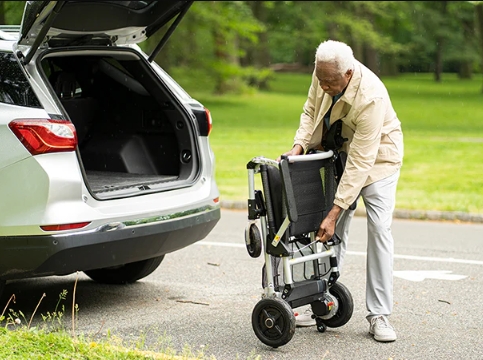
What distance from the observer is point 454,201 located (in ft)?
35.4

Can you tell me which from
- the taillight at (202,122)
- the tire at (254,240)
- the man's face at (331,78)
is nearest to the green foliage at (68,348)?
the tire at (254,240)

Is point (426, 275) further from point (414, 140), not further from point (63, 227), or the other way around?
point (414, 140)

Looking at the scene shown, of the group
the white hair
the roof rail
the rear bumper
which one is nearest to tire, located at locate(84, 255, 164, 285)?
the rear bumper

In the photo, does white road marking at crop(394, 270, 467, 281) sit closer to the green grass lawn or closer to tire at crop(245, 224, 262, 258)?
tire at crop(245, 224, 262, 258)

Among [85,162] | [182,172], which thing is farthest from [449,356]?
[85,162]

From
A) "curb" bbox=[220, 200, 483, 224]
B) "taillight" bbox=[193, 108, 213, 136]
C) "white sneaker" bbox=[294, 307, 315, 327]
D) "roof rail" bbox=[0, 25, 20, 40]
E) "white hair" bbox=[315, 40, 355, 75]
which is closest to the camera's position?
"white hair" bbox=[315, 40, 355, 75]

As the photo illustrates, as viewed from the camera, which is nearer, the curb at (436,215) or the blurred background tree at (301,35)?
the curb at (436,215)

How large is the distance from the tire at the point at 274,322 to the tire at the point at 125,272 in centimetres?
172

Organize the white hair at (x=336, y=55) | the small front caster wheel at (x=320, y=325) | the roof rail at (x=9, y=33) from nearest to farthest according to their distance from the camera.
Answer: the white hair at (x=336, y=55) < the small front caster wheel at (x=320, y=325) < the roof rail at (x=9, y=33)

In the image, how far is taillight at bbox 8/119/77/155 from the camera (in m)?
5.28

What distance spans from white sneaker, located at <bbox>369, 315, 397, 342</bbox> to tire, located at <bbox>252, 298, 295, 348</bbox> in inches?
23.1

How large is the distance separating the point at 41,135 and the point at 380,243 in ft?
6.91

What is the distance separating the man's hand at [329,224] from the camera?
5.14 m

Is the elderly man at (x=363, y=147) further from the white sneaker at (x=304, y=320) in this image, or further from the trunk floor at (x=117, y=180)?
the trunk floor at (x=117, y=180)
